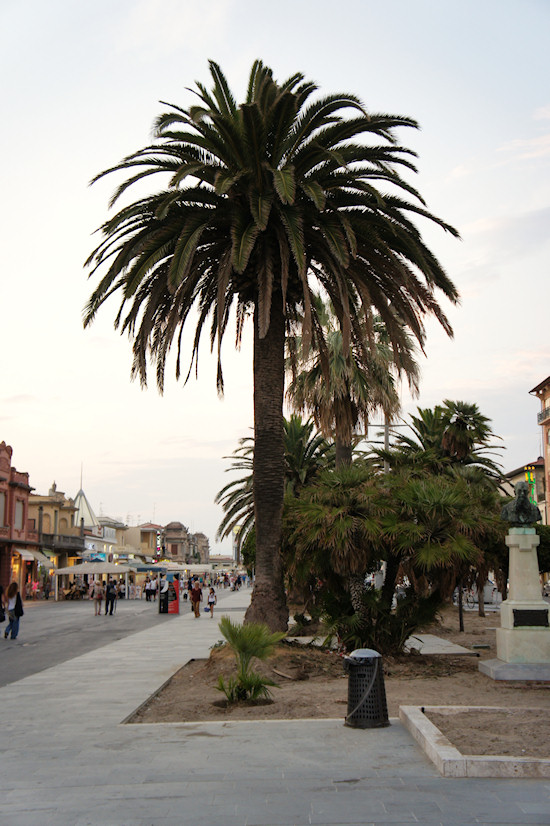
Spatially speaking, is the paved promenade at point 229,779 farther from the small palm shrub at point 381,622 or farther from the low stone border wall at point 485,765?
the small palm shrub at point 381,622

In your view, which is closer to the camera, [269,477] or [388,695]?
[388,695]

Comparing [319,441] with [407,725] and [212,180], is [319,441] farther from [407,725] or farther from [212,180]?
[407,725]

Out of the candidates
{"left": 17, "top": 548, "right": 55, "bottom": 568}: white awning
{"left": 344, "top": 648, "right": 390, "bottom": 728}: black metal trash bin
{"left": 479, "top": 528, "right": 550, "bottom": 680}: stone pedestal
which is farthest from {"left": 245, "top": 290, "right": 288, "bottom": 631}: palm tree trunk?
{"left": 17, "top": 548, "right": 55, "bottom": 568}: white awning

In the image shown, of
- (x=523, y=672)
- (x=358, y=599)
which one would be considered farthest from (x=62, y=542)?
(x=523, y=672)

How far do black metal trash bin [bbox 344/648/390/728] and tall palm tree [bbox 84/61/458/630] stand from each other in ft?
20.7

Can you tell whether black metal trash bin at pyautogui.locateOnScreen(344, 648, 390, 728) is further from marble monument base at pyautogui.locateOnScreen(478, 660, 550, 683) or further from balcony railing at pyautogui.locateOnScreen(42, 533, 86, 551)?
balcony railing at pyautogui.locateOnScreen(42, 533, 86, 551)

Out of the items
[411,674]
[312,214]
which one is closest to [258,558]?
[411,674]

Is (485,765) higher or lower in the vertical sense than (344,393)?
lower

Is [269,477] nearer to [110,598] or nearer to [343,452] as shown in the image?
[343,452]

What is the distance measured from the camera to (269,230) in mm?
15031

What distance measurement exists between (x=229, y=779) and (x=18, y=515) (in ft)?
175

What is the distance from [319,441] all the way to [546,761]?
3070 cm

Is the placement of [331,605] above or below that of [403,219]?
below

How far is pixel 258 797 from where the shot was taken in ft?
19.7
